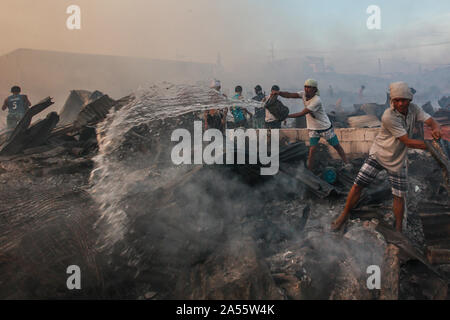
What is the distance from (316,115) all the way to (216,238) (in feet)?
8.95

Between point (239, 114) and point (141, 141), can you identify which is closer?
point (141, 141)

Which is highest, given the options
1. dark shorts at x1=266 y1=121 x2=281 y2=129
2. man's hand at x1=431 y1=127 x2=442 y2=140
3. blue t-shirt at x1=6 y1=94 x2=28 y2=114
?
blue t-shirt at x1=6 y1=94 x2=28 y2=114

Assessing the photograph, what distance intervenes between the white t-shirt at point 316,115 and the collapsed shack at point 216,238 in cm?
49

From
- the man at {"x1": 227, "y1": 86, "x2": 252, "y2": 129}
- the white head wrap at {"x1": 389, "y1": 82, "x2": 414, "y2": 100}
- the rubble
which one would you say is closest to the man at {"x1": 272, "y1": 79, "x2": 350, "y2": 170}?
the white head wrap at {"x1": 389, "y1": 82, "x2": 414, "y2": 100}

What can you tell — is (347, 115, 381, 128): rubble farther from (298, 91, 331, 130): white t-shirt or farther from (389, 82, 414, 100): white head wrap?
(389, 82, 414, 100): white head wrap

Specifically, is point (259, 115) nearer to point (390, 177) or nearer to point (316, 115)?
point (316, 115)

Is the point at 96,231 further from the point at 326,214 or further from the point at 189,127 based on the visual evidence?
the point at 189,127

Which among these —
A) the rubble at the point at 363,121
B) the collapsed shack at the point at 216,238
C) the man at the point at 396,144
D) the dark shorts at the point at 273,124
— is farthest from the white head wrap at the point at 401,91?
the rubble at the point at 363,121

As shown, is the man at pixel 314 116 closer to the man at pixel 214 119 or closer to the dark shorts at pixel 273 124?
the dark shorts at pixel 273 124

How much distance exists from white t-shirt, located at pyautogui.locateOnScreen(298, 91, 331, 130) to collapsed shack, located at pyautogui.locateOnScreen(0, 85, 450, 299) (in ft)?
1.61

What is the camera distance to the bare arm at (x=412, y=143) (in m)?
2.44

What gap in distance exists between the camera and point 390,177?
2.89 metres

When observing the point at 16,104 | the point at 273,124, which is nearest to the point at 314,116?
the point at 273,124

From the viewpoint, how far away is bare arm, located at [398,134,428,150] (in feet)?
8.02
